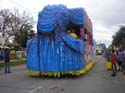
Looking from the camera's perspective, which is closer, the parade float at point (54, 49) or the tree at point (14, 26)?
the parade float at point (54, 49)

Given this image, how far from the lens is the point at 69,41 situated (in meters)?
19.9

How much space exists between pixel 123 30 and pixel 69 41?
92675mm

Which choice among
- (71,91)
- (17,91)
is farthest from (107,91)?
(17,91)

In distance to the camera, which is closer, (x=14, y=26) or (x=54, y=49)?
(x=54, y=49)

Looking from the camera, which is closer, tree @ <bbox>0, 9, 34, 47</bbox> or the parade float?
the parade float

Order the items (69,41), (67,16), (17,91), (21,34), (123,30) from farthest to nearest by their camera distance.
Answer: (123,30) → (21,34) → (67,16) → (69,41) → (17,91)

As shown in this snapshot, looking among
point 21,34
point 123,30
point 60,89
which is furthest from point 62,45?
point 123,30

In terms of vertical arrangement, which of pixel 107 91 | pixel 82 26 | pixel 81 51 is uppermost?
pixel 82 26

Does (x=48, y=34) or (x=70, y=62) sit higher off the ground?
(x=48, y=34)

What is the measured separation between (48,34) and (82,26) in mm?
3078

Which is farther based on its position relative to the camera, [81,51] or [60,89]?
[81,51]

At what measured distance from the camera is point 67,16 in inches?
839

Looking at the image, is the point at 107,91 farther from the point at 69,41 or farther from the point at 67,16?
the point at 67,16

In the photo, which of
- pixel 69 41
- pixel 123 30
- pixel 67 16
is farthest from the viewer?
pixel 123 30
